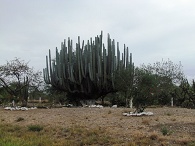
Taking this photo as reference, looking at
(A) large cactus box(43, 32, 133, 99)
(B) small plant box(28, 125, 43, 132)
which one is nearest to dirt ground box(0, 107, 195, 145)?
(B) small plant box(28, 125, 43, 132)

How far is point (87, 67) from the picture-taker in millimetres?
24500

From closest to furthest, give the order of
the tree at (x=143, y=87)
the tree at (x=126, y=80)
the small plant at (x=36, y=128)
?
the small plant at (x=36, y=128)
the tree at (x=126, y=80)
the tree at (x=143, y=87)

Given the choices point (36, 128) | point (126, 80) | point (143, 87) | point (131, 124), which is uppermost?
point (126, 80)

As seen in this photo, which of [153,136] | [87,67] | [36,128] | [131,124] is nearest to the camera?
[153,136]

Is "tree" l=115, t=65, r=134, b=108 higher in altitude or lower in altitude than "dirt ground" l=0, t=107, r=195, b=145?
higher

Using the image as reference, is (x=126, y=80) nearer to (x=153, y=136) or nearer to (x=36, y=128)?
(x=36, y=128)

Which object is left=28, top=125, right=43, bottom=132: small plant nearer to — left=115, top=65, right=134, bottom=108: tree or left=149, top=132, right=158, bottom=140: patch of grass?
left=149, top=132, right=158, bottom=140: patch of grass

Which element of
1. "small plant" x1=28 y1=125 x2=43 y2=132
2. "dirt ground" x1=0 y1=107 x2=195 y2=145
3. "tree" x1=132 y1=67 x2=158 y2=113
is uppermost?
"tree" x1=132 y1=67 x2=158 y2=113

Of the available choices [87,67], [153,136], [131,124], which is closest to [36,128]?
[131,124]

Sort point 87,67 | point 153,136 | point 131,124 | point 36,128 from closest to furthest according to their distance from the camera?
point 153,136 → point 131,124 → point 36,128 → point 87,67

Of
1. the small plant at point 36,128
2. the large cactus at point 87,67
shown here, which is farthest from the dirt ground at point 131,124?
the large cactus at point 87,67

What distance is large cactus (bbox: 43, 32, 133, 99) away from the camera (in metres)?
24.5

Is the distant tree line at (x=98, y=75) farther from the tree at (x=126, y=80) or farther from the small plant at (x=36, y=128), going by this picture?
the small plant at (x=36, y=128)

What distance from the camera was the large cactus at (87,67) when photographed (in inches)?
965
